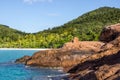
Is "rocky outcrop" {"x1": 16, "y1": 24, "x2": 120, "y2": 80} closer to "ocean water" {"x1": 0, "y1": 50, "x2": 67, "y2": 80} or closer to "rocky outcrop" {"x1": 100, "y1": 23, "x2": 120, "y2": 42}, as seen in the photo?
"rocky outcrop" {"x1": 100, "y1": 23, "x2": 120, "y2": 42}

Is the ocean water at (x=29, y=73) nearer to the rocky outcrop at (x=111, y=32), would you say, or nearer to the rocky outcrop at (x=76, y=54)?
the rocky outcrop at (x=76, y=54)

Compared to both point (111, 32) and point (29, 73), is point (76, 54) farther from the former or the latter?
point (29, 73)

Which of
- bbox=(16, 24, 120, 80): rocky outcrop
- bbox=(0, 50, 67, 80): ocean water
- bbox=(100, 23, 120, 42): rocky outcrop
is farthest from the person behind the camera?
bbox=(100, 23, 120, 42): rocky outcrop

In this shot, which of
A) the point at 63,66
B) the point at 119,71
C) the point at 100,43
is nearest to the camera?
the point at 119,71

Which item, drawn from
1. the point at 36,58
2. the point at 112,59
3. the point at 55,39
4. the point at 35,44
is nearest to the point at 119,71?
the point at 112,59

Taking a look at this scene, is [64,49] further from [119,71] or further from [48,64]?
[119,71]

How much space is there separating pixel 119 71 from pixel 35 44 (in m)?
166

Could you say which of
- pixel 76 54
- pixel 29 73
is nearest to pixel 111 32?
pixel 76 54

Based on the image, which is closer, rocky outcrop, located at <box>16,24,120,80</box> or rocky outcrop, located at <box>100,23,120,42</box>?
rocky outcrop, located at <box>16,24,120,80</box>

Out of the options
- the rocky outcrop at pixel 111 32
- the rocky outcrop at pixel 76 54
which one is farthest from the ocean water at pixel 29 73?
the rocky outcrop at pixel 111 32

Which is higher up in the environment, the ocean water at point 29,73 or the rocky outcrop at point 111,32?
the rocky outcrop at point 111,32

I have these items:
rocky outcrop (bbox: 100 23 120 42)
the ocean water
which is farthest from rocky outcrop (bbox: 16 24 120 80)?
the ocean water

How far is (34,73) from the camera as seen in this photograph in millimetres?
52969

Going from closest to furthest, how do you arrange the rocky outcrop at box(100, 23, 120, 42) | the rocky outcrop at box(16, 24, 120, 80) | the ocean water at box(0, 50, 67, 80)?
the ocean water at box(0, 50, 67, 80)
the rocky outcrop at box(16, 24, 120, 80)
the rocky outcrop at box(100, 23, 120, 42)
